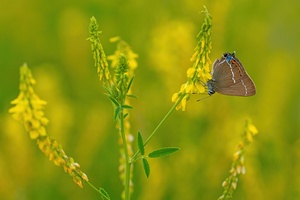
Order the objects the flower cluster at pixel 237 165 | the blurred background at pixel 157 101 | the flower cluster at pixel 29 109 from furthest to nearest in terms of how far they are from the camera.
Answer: the blurred background at pixel 157 101 < the flower cluster at pixel 237 165 < the flower cluster at pixel 29 109

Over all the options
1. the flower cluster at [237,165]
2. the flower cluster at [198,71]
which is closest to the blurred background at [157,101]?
the flower cluster at [237,165]

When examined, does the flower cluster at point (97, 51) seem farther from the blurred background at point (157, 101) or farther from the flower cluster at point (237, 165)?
the blurred background at point (157, 101)

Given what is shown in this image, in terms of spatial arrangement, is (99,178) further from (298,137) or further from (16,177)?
(298,137)

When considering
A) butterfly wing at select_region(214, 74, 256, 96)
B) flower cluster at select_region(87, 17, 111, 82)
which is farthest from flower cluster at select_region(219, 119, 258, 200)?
flower cluster at select_region(87, 17, 111, 82)

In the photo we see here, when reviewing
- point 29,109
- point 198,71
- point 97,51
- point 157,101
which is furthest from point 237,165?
point 157,101

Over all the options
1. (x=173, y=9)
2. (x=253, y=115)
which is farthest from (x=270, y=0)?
(x=253, y=115)

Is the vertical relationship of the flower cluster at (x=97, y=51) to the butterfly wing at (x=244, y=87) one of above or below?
above

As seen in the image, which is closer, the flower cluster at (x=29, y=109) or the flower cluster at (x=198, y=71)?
the flower cluster at (x=29, y=109)
